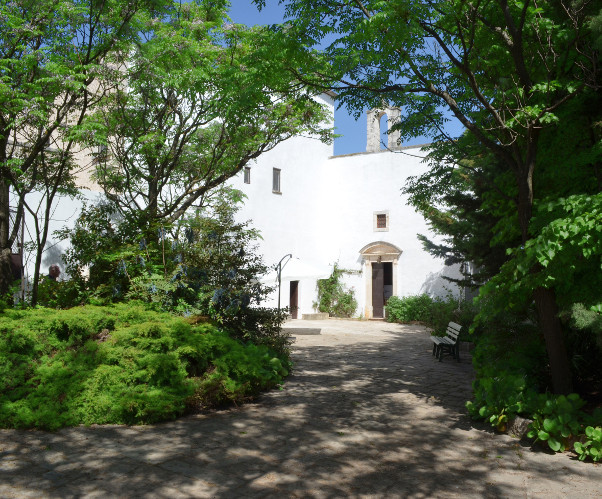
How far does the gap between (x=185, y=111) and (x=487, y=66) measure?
7668mm

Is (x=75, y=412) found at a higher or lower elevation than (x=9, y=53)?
lower

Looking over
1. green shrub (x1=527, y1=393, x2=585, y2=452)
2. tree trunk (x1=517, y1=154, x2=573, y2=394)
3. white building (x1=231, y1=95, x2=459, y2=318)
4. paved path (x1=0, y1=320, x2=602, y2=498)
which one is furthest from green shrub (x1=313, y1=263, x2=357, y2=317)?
green shrub (x1=527, y1=393, x2=585, y2=452)

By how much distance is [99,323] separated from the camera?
6871mm

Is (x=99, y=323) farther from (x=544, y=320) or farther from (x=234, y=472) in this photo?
(x=544, y=320)

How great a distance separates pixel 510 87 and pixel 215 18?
7.13m

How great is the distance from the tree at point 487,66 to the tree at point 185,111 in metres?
1.61

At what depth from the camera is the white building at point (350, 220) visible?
22453mm

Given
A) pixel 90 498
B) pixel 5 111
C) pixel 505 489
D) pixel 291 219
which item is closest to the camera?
pixel 90 498

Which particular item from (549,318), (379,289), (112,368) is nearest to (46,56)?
(112,368)

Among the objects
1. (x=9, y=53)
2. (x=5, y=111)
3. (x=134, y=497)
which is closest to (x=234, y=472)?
(x=134, y=497)

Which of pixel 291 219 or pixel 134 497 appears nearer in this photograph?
pixel 134 497

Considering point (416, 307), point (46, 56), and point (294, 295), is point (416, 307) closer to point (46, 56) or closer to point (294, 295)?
point (294, 295)

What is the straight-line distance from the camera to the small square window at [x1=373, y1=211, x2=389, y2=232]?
24359 mm

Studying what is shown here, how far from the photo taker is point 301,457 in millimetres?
4785
